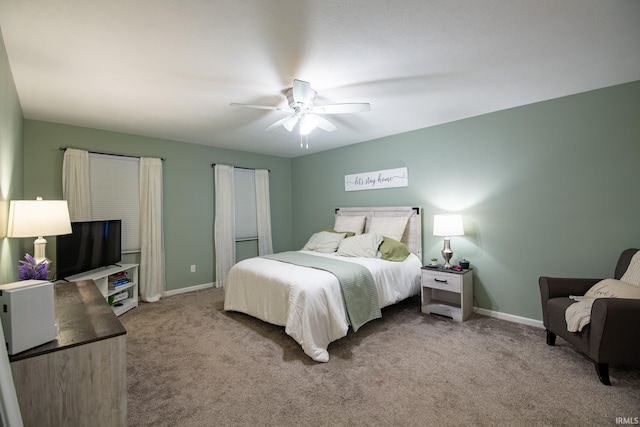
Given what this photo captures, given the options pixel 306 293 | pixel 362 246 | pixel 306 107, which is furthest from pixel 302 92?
pixel 362 246

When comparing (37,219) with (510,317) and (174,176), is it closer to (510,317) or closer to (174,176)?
(174,176)

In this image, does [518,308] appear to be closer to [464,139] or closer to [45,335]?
[464,139]

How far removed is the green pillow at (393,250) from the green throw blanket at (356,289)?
24.4 inches

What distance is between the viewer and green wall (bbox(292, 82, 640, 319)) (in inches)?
104

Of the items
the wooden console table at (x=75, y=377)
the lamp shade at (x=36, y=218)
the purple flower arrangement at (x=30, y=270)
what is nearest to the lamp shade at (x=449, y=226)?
the wooden console table at (x=75, y=377)

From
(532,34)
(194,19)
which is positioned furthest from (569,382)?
(194,19)

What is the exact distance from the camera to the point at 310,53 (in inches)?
79.0

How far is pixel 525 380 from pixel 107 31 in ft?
12.3

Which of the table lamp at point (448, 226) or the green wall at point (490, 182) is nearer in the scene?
the green wall at point (490, 182)

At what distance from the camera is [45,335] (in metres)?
1.23

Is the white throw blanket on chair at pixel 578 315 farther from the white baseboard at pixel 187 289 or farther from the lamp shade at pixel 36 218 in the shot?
the white baseboard at pixel 187 289

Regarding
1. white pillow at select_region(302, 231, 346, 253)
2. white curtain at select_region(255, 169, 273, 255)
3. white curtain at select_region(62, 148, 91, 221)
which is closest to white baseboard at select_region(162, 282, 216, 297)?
white curtain at select_region(255, 169, 273, 255)

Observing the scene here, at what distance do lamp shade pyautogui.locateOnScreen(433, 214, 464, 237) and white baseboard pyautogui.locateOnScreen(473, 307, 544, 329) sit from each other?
1005 mm

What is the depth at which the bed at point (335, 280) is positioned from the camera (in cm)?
255
